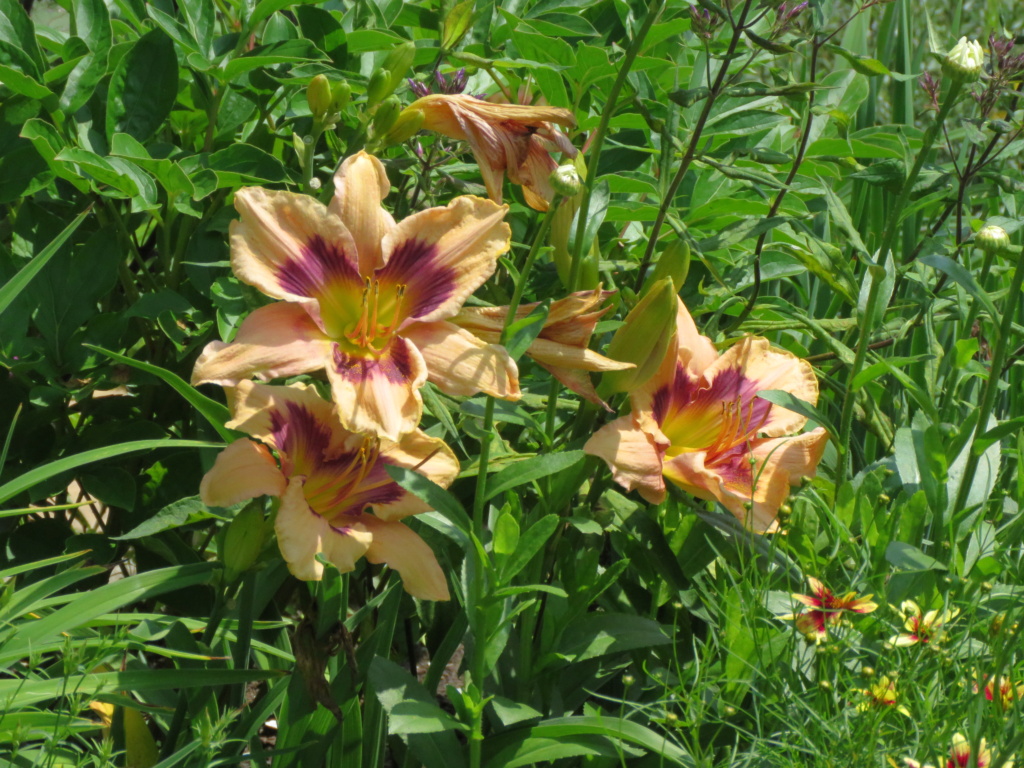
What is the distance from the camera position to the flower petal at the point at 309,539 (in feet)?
3.26

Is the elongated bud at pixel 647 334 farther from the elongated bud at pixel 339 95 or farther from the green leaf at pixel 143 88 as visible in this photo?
the green leaf at pixel 143 88

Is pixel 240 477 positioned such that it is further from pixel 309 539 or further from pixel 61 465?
pixel 61 465

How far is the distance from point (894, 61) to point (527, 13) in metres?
1.37

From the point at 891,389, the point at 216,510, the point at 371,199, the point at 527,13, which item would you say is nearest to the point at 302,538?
the point at 216,510

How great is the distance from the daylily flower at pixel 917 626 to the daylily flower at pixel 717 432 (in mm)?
176

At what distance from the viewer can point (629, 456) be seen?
3.81 ft

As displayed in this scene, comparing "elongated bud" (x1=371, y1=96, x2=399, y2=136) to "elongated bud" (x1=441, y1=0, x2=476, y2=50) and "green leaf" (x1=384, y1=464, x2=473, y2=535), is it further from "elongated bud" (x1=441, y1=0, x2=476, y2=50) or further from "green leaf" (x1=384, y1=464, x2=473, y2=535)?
"green leaf" (x1=384, y1=464, x2=473, y2=535)

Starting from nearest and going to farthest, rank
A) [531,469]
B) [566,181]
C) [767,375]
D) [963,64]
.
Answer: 1. [566,181]
2. [531,469]
3. [963,64]
4. [767,375]

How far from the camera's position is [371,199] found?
110cm

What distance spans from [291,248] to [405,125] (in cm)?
19

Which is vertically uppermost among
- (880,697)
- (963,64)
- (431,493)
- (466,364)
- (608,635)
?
(963,64)

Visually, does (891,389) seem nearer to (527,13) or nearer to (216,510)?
(527,13)

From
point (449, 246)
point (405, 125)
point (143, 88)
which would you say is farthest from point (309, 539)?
point (143, 88)

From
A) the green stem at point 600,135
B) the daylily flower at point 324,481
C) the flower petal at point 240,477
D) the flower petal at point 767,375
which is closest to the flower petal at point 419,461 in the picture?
the daylily flower at point 324,481
